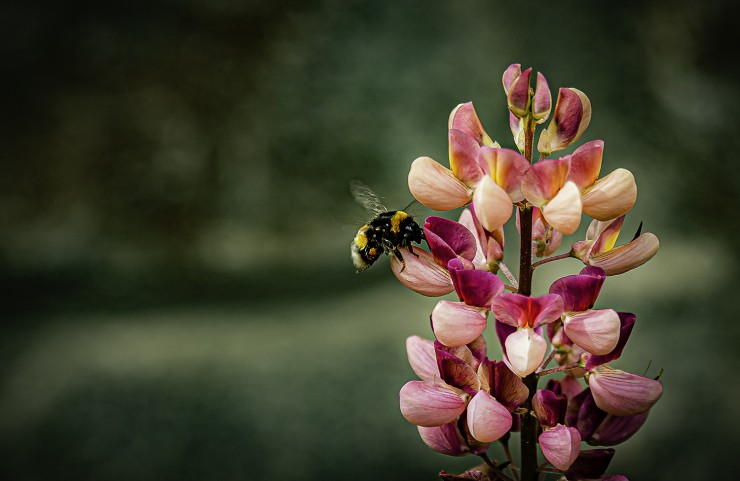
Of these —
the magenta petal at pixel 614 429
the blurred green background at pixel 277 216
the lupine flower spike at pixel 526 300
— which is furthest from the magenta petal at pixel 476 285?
the blurred green background at pixel 277 216

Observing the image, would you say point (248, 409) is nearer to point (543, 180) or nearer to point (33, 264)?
point (33, 264)

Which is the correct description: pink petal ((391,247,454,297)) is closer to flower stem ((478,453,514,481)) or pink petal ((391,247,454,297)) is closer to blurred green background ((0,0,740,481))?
flower stem ((478,453,514,481))

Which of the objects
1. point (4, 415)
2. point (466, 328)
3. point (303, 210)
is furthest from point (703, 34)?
point (4, 415)

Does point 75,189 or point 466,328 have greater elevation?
point 75,189

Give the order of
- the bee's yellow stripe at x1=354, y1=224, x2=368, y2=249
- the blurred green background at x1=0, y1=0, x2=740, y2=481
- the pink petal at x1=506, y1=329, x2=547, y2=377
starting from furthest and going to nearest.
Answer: the blurred green background at x1=0, y1=0, x2=740, y2=481 < the bee's yellow stripe at x1=354, y1=224, x2=368, y2=249 < the pink petal at x1=506, y1=329, x2=547, y2=377

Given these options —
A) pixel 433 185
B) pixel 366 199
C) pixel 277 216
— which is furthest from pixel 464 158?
pixel 277 216

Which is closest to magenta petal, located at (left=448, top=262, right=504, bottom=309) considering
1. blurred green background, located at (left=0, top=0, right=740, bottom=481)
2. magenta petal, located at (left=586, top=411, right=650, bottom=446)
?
magenta petal, located at (left=586, top=411, right=650, bottom=446)

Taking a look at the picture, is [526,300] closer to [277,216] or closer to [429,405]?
[429,405]
